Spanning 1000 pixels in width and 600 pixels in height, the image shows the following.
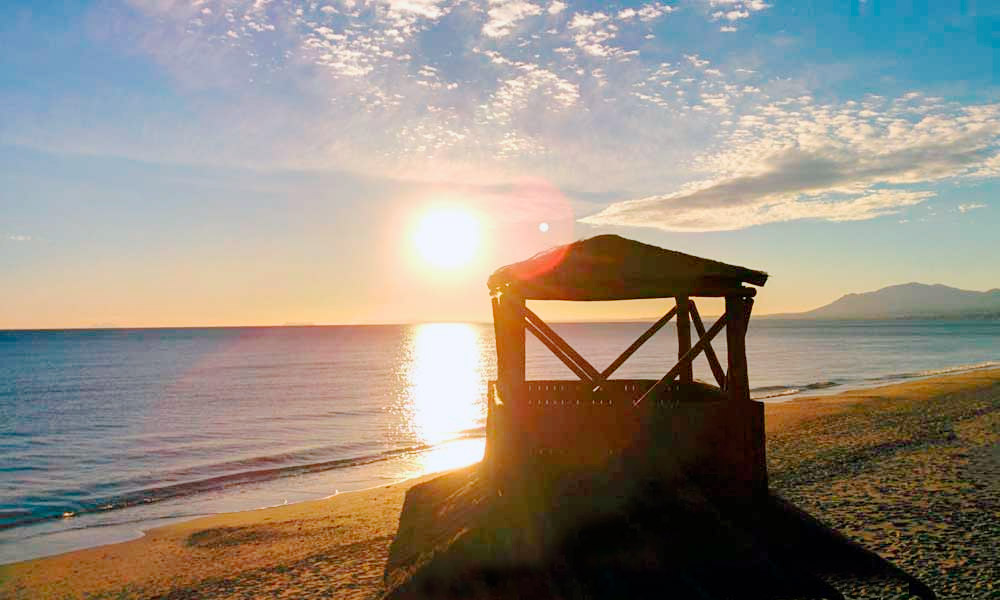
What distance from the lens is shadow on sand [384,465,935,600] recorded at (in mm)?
6359

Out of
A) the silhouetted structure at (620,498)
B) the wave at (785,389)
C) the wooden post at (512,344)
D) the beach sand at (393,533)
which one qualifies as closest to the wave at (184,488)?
the beach sand at (393,533)

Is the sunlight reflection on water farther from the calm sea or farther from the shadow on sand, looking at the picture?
the shadow on sand

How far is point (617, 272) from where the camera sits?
818 cm

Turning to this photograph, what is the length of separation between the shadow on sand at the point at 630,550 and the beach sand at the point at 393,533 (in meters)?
0.96

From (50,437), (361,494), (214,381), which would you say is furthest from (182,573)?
(214,381)

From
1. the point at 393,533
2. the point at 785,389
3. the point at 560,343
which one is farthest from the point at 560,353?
the point at 785,389

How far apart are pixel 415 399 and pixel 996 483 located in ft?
135

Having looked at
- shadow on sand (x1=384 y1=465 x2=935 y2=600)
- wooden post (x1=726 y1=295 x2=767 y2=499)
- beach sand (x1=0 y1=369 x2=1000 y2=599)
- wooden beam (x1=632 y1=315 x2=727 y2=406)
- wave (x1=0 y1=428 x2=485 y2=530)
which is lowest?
wave (x1=0 y1=428 x2=485 y2=530)

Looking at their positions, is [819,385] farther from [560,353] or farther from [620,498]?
[620,498]

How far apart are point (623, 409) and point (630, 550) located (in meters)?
1.53

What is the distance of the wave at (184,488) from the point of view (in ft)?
63.1

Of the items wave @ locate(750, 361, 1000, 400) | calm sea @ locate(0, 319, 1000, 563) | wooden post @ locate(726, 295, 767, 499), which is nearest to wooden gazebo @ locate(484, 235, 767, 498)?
wooden post @ locate(726, 295, 767, 499)

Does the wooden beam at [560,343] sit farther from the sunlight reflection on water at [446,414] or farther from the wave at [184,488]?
the wave at [184,488]

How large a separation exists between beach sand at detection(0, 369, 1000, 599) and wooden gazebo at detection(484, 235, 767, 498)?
207cm
